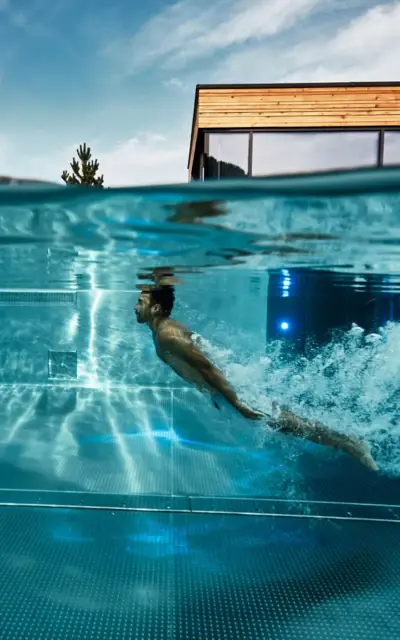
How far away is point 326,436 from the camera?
5516 mm

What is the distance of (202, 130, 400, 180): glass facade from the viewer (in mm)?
10352

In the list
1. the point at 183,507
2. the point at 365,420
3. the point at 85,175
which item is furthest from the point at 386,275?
the point at 85,175

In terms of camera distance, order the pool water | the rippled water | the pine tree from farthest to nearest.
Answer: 1. the pine tree
2. the rippled water
3. the pool water

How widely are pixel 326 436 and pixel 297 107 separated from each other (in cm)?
819

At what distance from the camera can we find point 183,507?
4.86 m

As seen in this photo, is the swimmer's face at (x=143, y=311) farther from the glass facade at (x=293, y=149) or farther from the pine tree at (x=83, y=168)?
the pine tree at (x=83, y=168)

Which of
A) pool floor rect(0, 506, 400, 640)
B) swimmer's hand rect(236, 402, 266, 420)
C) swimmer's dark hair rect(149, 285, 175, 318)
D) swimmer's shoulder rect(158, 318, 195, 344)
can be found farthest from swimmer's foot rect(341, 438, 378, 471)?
swimmer's dark hair rect(149, 285, 175, 318)

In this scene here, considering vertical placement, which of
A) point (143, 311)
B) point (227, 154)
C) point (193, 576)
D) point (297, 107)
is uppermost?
point (297, 107)

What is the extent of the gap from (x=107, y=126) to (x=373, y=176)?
26590 millimetres

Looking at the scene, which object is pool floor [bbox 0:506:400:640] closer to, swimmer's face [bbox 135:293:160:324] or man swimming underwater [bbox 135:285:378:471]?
man swimming underwater [bbox 135:285:378:471]

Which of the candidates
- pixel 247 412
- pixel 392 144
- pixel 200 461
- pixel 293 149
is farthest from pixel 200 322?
pixel 247 412

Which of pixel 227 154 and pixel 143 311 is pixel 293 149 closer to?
pixel 227 154

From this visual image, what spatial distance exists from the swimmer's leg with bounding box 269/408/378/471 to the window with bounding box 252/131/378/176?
21.7 feet

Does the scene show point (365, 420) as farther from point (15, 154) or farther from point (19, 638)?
point (15, 154)
